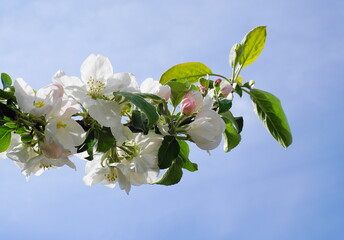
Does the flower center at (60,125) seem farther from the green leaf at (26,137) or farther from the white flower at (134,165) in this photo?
the white flower at (134,165)

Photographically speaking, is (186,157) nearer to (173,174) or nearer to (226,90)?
(173,174)

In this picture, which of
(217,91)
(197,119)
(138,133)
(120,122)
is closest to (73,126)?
(120,122)

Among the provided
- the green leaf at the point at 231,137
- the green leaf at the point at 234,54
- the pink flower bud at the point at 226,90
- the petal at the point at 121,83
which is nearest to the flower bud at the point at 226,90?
the pink flower bud at the point at 226,90

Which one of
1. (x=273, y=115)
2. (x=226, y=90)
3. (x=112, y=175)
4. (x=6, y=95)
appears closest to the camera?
(x=6, y=95)

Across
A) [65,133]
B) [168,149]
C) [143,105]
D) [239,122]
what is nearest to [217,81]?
[239,122]

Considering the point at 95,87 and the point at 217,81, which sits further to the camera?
the point at 217,81

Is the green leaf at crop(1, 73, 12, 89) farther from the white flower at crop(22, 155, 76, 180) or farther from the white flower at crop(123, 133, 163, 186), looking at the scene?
the white flower at crop(123, 133, 163, 186)
